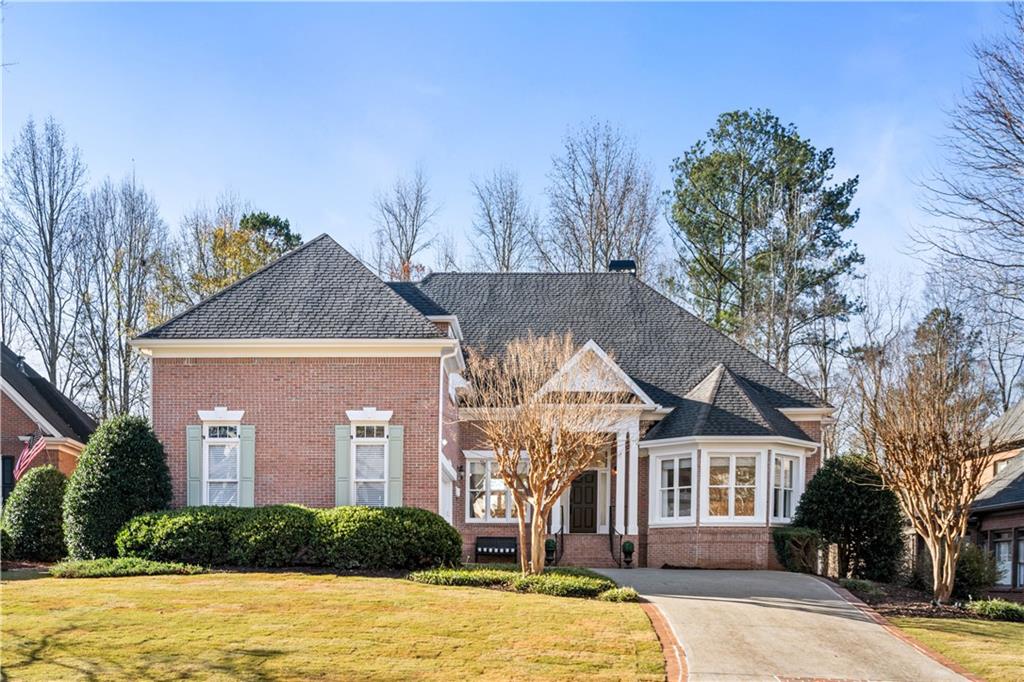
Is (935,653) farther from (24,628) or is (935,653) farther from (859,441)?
(859,441)

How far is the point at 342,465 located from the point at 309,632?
8170 millimetres

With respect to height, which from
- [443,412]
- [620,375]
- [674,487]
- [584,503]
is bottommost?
[584,503]

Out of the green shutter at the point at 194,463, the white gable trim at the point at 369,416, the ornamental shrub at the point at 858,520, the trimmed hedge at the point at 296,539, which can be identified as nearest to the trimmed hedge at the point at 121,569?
the trimmed hedge at the point at 296,539

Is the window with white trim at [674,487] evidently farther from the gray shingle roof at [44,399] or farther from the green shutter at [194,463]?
the gray shingle roof at [44,399]

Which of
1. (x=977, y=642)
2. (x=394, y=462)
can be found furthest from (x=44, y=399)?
(x=977, y=642)

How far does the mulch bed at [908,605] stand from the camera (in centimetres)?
1867

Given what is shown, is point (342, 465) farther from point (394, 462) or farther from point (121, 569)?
point (121, 569)

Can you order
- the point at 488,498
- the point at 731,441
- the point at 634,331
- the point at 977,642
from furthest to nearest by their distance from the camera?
the point at 634,331, the point at 488,498, the point at 731,441, the point at 977,642

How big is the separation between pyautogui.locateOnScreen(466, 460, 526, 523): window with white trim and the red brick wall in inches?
216

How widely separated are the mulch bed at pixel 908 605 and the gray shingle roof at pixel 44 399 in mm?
21333

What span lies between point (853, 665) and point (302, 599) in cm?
829

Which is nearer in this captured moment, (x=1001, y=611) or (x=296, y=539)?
(x=1001, y=611)

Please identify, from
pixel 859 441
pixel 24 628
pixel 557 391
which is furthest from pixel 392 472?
pixel 859 441

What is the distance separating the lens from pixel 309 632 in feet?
48.0
